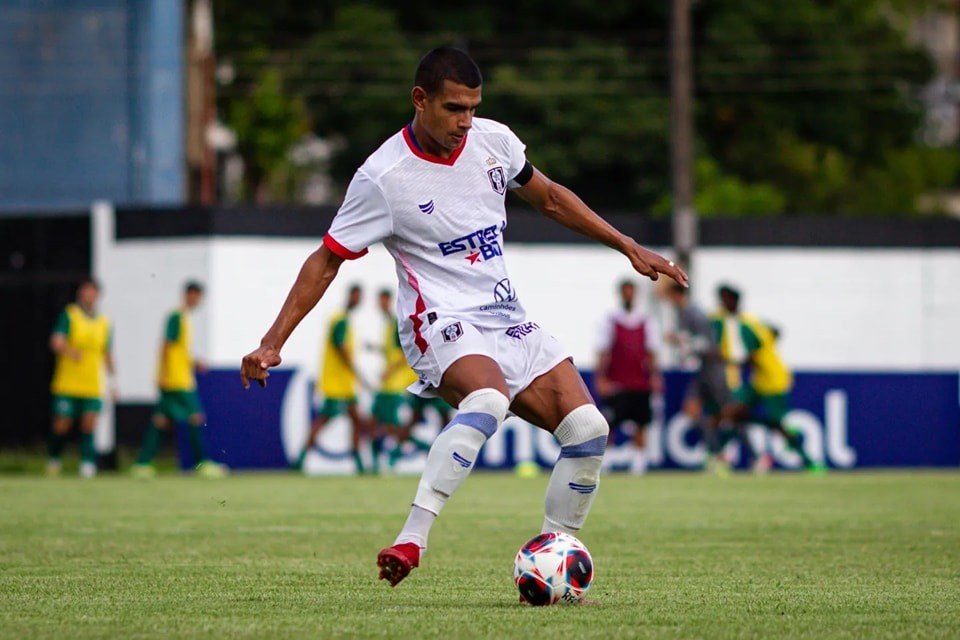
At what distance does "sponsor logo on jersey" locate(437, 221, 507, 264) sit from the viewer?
728cm

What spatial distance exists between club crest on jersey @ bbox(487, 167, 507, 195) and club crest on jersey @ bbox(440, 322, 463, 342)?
0.61m

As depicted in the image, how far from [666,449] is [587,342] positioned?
3651mm

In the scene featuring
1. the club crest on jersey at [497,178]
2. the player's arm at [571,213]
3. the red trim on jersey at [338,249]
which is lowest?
the red trim on jersey at [338,249]

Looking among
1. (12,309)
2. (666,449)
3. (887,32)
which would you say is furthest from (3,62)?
(887,32)

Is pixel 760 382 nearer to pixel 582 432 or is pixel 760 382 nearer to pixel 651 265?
pixel 651 265

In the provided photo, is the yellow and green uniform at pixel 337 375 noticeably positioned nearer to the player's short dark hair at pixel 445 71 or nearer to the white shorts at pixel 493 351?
the white shorts at pixel 493 351

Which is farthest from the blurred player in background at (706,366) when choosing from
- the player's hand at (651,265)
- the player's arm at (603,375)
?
the player's hand at (651,265)

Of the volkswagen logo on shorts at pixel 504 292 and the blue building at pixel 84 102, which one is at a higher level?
the blue building at pixel 84 102

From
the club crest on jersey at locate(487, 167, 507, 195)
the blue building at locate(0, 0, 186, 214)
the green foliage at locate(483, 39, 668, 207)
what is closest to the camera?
the club crest on jersey at locate(487, 167, 507, 195)

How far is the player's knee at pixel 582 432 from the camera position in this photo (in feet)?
24.1

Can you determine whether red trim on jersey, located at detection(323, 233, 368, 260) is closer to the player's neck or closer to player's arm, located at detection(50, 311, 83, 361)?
the player's neck

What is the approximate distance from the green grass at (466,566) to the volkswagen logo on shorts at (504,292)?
3.97ft

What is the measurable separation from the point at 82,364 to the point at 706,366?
7.02 meters

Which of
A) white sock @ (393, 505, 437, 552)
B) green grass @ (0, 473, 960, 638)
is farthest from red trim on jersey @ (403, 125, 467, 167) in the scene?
green grass @ (0, 473, 960, 638)
